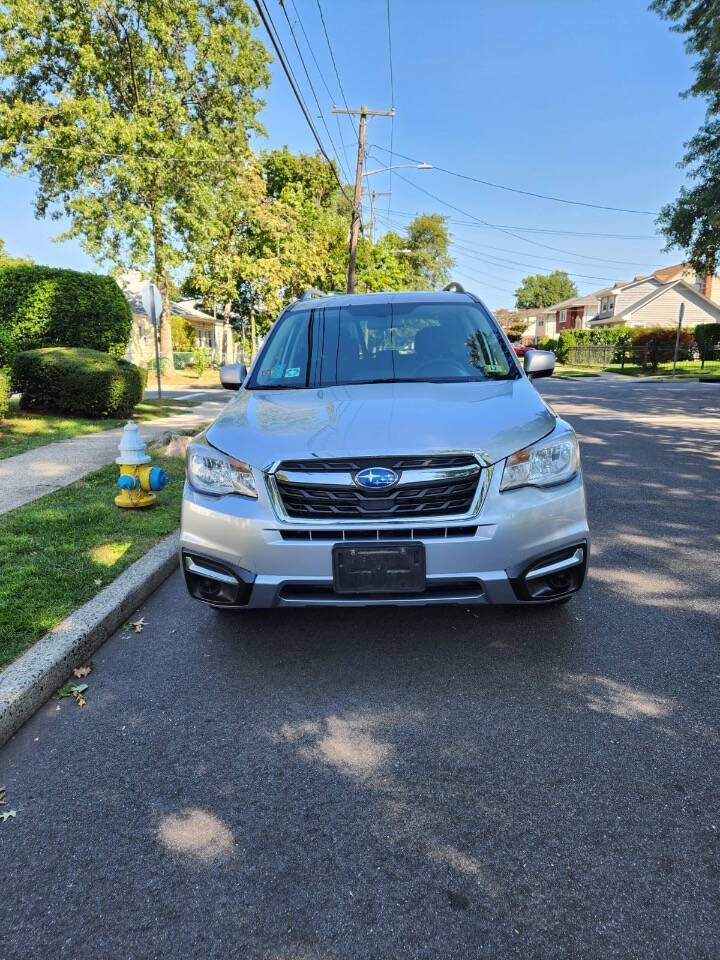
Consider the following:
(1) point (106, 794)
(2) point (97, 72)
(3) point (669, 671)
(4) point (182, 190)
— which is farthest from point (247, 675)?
(2) point (97, 72)

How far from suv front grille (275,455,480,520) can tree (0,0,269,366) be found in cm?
2173

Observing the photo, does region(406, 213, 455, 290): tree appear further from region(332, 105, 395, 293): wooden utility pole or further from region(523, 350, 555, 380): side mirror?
region(523, 350, 555, 380): side mirror

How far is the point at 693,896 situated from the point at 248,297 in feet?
118

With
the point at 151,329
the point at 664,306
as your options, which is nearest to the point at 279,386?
the point at 151,329

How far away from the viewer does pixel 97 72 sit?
2161cm

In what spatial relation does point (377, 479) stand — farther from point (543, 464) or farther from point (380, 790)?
point (380, 790)

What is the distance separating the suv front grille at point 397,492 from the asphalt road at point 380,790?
2.70 feet

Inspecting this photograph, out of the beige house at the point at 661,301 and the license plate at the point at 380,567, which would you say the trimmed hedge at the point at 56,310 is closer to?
the license plate at the point at 380,567

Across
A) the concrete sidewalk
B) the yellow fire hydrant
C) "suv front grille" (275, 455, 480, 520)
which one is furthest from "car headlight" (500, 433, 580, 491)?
the concrete sidewalk

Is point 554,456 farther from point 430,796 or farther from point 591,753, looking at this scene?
point 430,796

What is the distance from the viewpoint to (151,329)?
3747cm

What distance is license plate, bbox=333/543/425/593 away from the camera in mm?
2719

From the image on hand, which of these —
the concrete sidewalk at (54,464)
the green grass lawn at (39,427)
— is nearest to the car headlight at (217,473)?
the concrete sidewalk at (54,464)

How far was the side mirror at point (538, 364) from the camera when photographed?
423 cm
